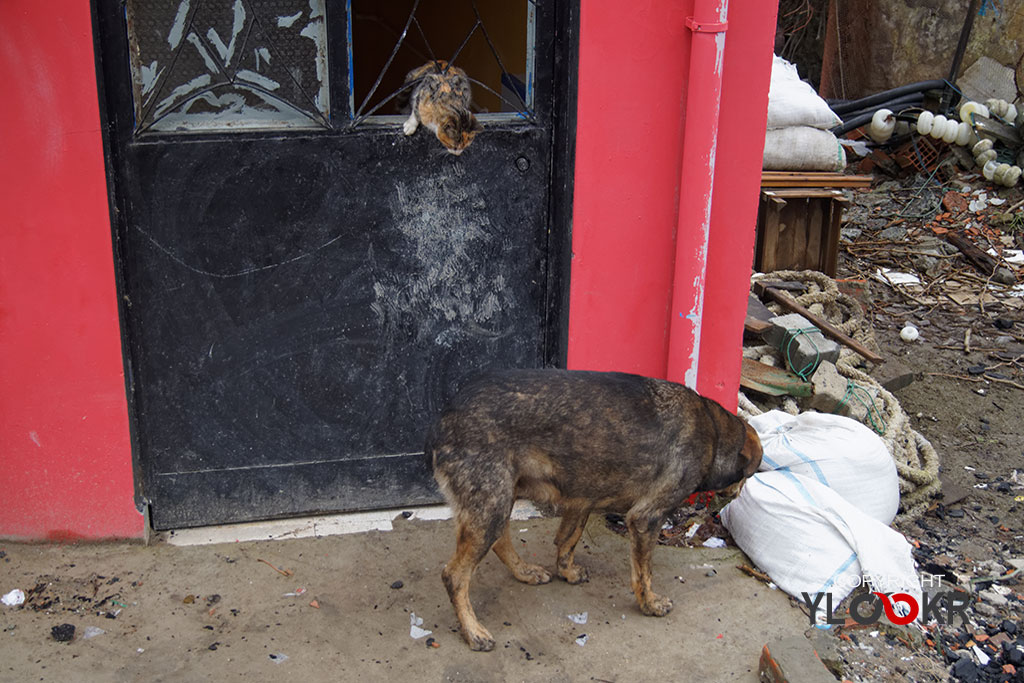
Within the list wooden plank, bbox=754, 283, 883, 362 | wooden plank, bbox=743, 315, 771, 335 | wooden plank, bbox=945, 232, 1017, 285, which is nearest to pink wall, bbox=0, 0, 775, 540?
wooden plank, bbox=743, 315, 771, 335

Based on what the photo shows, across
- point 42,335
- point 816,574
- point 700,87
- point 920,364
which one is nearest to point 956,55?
point 920,364

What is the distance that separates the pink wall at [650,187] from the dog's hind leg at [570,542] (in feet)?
3.16

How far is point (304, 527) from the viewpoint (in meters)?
5.13

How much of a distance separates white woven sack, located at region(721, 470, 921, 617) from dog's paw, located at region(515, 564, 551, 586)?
3.66 feet

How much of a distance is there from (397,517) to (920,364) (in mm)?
5195

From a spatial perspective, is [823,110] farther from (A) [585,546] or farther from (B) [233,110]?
(B) [233,110]

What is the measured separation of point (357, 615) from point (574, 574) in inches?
Answer: 43.9

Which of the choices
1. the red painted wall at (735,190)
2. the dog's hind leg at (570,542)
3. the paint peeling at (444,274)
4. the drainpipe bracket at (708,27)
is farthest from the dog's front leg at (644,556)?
the drainpipe bracket at (708,27)

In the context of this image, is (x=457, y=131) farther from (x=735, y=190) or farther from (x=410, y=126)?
(x=735, y=190)

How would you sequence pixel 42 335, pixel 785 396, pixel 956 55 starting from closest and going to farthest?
pixel 42 335, pixel 785 396, pixel 956 55

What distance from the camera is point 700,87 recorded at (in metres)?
4.75

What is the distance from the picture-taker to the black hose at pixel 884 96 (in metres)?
→ 13.0

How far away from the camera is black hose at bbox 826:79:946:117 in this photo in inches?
510

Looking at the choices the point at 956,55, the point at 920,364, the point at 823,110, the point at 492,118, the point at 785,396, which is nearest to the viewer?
the point at 492,118
